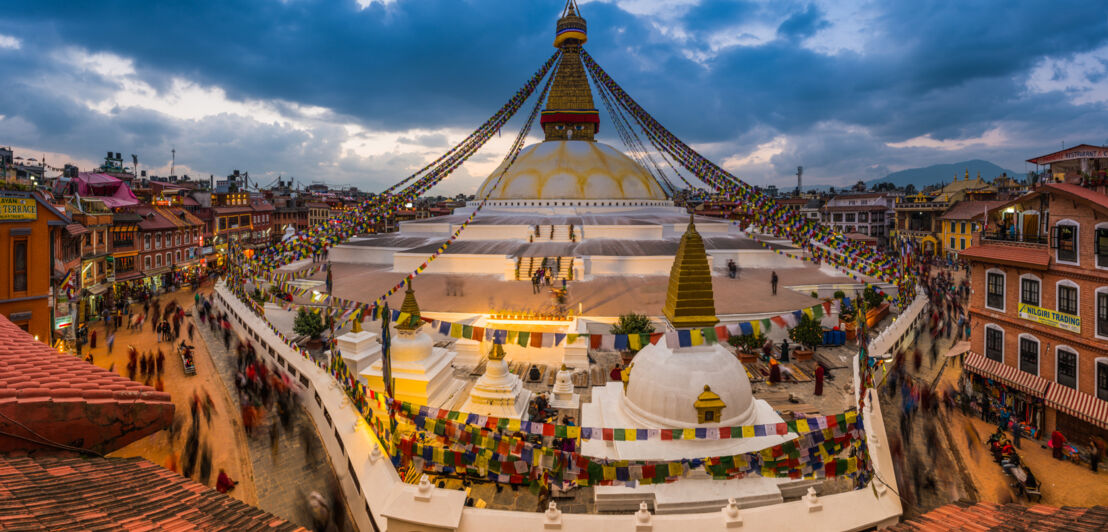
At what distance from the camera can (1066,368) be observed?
7.76m

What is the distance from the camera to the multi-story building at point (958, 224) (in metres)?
26.3

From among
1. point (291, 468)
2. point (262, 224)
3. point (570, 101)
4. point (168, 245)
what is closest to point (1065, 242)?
point (291, 468)

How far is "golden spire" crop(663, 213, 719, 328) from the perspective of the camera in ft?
17.1

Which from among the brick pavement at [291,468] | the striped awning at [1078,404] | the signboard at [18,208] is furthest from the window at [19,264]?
the striped awning at [1078,404]

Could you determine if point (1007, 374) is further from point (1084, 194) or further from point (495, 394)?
point (495, 394)

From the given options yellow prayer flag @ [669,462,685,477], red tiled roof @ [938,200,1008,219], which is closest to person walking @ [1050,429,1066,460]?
yellow prayer flag @ [669,462,685,477]

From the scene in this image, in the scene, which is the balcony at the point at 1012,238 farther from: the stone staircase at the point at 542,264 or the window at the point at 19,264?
the window at the point at 19,264

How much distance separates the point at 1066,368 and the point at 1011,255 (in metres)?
1.94

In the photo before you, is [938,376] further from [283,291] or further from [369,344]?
[283,291]

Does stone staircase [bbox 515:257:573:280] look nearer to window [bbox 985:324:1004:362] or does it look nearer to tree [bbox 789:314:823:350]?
tree [bbox 789:314:823:350]

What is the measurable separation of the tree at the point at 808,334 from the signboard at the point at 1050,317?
3089 mm

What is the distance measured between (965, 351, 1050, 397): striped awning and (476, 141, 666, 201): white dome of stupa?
16146 mm

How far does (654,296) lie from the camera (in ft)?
41.5

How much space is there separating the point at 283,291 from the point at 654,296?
9.98 m
